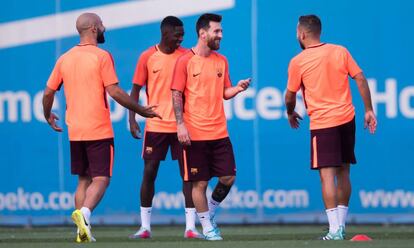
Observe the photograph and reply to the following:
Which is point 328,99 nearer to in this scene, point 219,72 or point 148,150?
point 219,72

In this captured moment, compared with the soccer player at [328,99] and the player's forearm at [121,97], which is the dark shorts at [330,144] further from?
the player's forearm at [121,97]

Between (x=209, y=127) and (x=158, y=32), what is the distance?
3562mm

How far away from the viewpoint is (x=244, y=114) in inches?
592

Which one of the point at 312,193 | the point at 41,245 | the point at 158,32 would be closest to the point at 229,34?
the point at 158,32

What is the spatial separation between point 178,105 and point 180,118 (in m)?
0.11

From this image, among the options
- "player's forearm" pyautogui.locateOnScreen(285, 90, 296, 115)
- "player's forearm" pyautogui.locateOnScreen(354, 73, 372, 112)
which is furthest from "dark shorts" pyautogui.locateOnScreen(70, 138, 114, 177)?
"player's forearm" pyautogui.locateOnScreen(354, 73, 372, 112)

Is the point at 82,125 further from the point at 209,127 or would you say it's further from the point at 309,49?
the point at 309,49

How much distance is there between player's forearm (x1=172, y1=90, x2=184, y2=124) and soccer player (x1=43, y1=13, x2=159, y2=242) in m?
0.19

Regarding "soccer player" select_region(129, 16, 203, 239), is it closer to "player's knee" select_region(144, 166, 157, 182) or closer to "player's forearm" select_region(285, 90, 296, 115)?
"player's knee" select_region(144, 166, 157, 182)

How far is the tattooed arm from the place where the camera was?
11.6 m

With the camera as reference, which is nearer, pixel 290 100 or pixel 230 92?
pixel 230 92

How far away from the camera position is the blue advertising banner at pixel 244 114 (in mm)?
14812

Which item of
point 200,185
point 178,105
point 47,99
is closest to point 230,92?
point 178,105

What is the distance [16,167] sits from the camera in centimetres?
1543
